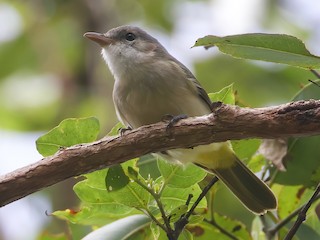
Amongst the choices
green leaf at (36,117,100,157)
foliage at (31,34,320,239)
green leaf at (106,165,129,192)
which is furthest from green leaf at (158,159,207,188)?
green leaf at (36,117,100,157)

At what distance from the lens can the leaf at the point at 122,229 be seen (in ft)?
7.87

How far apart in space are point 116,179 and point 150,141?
217 millimetres

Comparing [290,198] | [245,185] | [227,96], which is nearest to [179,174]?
[227,96]

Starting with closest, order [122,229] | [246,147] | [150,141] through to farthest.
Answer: [150,141] → [122,229] → [246,147]

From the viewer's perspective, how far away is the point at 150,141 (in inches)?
84.6

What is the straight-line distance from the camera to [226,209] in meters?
4.12

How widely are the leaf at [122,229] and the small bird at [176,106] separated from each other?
0.39 meters

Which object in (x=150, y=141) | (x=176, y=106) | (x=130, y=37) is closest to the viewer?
(x=150, y=141)

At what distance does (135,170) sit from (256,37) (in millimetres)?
576

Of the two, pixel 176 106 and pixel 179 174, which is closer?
pixel 179 174

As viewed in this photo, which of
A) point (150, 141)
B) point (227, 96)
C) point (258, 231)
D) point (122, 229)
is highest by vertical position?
point (227, 96)

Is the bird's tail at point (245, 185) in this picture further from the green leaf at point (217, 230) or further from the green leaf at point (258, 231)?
the green leaf at point (217, 230)

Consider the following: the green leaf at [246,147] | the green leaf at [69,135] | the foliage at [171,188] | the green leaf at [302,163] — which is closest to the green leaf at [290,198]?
the foliage at [171,188]

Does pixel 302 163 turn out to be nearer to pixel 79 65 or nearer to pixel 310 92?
pixel 310 92
